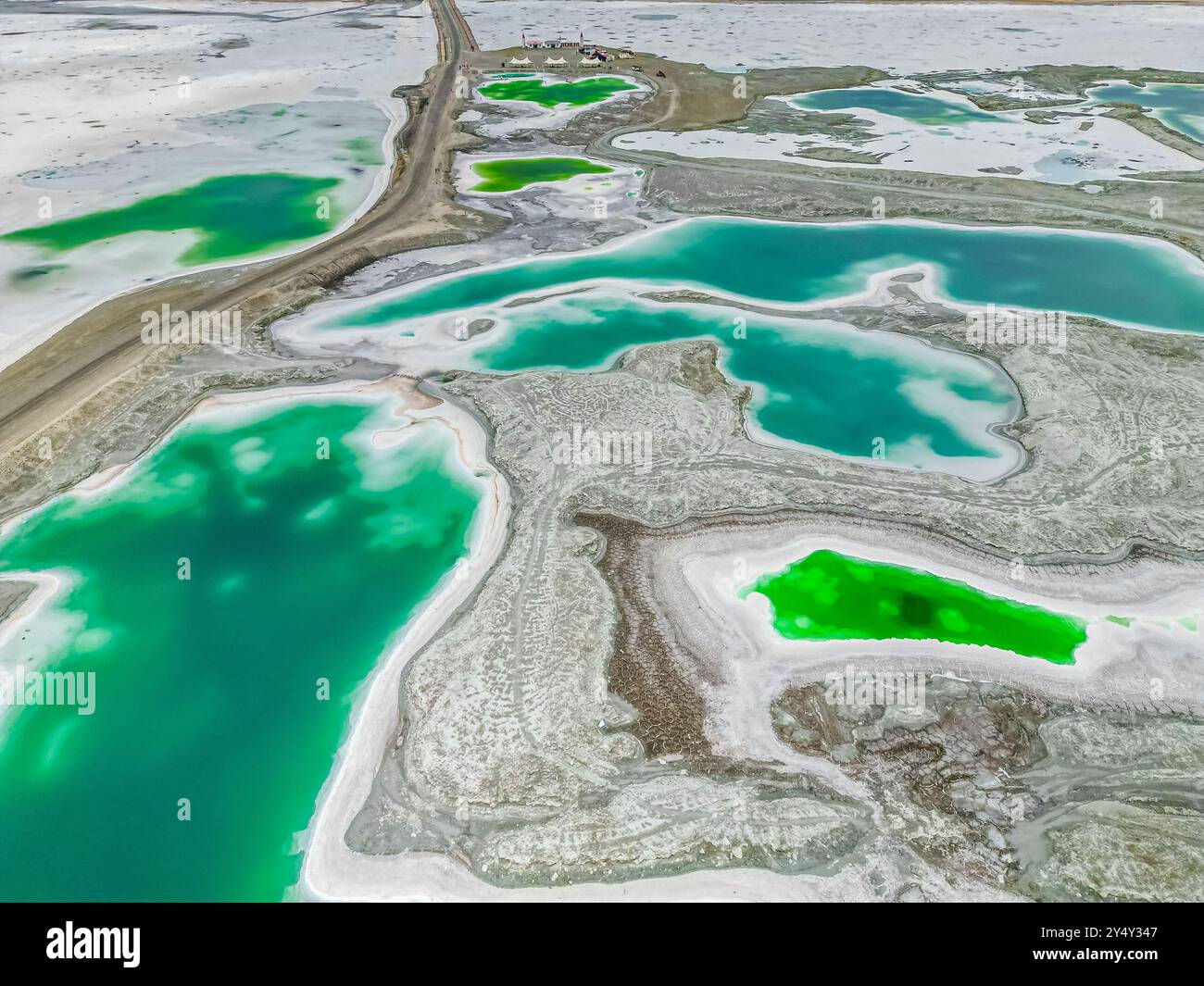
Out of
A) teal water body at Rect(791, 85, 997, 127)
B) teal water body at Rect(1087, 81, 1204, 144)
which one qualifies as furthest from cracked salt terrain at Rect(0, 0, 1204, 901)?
teal water body at Rect(1087, 81, 1204, 144)

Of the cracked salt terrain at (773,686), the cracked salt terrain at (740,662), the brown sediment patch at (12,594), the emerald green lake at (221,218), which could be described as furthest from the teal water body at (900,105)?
the brown sediment patch at (12,594)

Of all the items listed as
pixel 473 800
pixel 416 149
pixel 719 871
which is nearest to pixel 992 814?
pixel 719 871

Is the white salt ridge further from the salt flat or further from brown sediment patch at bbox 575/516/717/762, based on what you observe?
brown sediment patch at bbox 575/516/717/762

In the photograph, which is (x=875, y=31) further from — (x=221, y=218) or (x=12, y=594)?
(x=12, y=594)

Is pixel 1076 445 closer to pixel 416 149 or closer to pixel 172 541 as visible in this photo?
pixel 172 541

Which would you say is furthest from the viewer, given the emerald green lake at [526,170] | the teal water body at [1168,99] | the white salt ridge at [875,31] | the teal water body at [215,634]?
the white salt ridge at [875,31]

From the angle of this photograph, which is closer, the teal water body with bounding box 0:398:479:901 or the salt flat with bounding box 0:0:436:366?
the teal water body with bounding box 0:398:479:901

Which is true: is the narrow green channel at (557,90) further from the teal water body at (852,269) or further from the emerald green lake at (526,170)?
the teal water body at (852,269)
